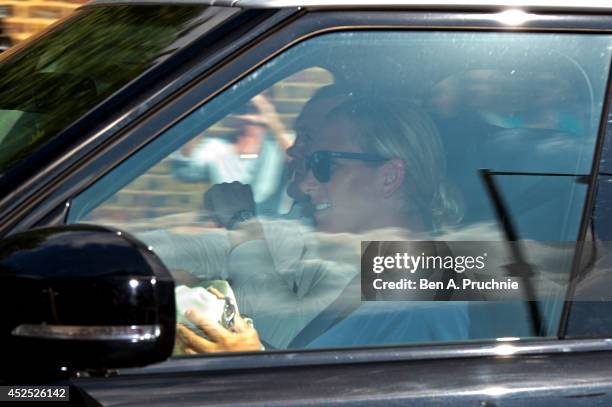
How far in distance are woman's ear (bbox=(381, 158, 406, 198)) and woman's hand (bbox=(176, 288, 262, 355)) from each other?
35 cm

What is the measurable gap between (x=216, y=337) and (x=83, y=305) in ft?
1.29

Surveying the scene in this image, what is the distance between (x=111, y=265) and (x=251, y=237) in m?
0.44

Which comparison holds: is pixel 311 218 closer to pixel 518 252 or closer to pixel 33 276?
pixel 518 252

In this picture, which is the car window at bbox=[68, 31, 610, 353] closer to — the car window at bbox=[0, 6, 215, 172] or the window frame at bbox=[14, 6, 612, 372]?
the window frame at bbox=[14, 6, 612, 372]

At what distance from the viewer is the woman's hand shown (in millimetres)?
1813

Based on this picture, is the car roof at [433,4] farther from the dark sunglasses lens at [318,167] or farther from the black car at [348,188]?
the dark sunglasses lens at [318,167]

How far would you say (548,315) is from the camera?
6.40 feet

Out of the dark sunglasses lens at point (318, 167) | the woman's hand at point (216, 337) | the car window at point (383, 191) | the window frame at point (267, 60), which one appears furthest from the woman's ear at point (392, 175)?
the woman's hand at point (216, 337)

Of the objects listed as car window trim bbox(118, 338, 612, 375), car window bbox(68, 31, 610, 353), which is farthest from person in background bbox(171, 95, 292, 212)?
car window trim bbox(118, 338, 612, 375)

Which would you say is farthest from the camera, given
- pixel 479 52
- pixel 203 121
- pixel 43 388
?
pixel 479 52

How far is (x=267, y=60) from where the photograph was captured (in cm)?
186

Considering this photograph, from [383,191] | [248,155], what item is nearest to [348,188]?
[383,191]

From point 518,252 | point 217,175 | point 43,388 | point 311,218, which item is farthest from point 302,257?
point 43,388

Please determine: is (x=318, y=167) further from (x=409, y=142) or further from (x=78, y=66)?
(x=78, y=66)
